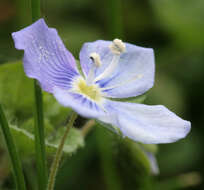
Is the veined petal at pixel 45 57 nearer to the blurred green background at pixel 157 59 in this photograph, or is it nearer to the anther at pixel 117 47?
the anther at pixel 117 47

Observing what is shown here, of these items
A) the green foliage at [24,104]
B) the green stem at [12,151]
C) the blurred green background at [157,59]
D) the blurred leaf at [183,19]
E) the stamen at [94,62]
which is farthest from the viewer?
the blurred leaf at [183,19]

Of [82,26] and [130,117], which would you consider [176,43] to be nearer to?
[82,26]

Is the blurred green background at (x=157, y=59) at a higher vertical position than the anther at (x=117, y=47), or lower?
lower

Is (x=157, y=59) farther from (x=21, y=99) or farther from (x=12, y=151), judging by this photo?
(x=12, y=151)

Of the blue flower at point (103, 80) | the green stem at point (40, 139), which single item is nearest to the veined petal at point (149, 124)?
the blue flower at point (103, 80)

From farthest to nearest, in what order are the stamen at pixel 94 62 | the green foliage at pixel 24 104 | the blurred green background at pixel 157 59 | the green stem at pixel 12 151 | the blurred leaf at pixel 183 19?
the blurred leaf at pixel 183 19
the blurred green background at pixel 157 59
the green foliage at pixel 24 104
the stamen at pixel 94 62
the green stem at pixel 12 151

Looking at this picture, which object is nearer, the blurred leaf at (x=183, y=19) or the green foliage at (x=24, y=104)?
the green foliage at (x=24, y=104)

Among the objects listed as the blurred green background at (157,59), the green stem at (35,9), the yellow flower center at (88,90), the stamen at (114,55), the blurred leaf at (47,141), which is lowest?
the blurred green background at (157,59)

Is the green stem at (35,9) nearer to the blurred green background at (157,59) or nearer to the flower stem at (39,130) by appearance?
the flower stem at (39,130)
